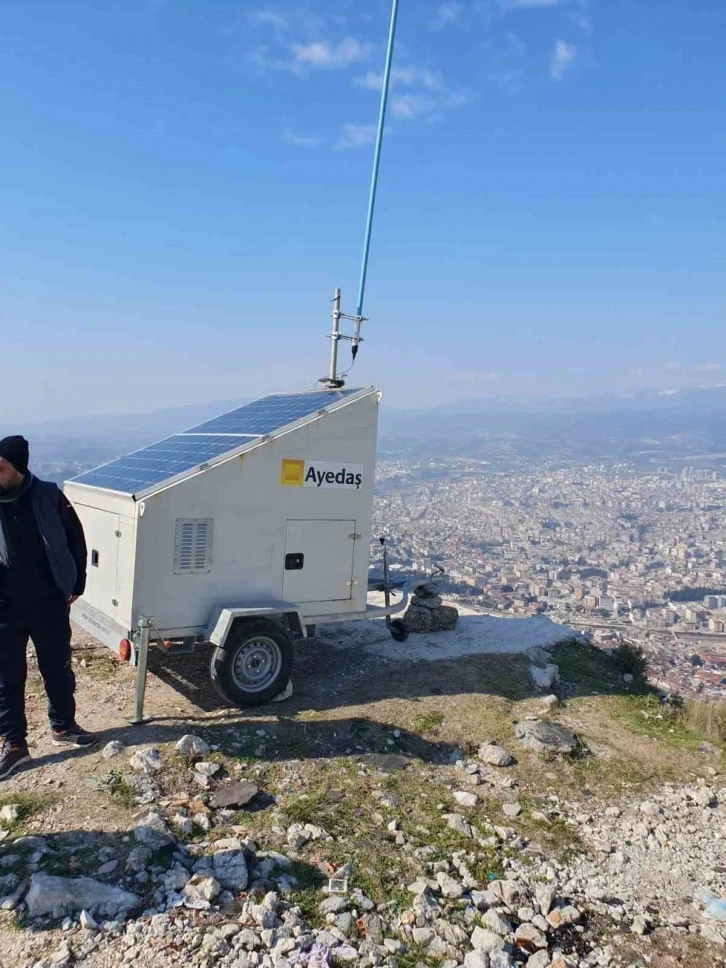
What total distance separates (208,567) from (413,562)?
15.2 m

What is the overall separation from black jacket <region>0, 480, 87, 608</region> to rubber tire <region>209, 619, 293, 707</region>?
1692mm

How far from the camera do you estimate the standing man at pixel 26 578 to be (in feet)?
17.4

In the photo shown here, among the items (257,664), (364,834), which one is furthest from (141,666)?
(364,834)

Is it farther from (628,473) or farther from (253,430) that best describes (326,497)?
(628,473)

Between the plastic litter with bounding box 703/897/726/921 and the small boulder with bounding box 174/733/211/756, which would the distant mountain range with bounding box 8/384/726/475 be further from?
the plastic litter with bounding box 703/897/726/921

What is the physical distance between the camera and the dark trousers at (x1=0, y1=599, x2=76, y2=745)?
5.37 m

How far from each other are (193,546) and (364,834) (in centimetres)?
299

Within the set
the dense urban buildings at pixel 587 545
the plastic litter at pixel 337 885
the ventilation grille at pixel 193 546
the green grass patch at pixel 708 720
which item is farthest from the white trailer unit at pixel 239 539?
the dense urban buildings at pixel 587 545

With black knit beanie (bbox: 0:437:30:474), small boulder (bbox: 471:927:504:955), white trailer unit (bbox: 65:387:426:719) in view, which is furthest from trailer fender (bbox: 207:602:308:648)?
small boulder (bbox: 471:927:504:955)

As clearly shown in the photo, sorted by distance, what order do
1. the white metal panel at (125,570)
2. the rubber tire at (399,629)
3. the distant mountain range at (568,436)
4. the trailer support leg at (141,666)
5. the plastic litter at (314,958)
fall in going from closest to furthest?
the plastic litter at (314,958), the trailer support leg at (141,666), the white metal panel at (125,570), the rubber tire at (399,629), the distant mountain range at (568,436)

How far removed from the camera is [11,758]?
5254 mm

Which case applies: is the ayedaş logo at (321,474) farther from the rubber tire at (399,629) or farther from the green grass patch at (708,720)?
the green grass patch at (708,720)

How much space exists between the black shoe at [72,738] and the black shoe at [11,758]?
0.36 metres

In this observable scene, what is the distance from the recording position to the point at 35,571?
545 cm
